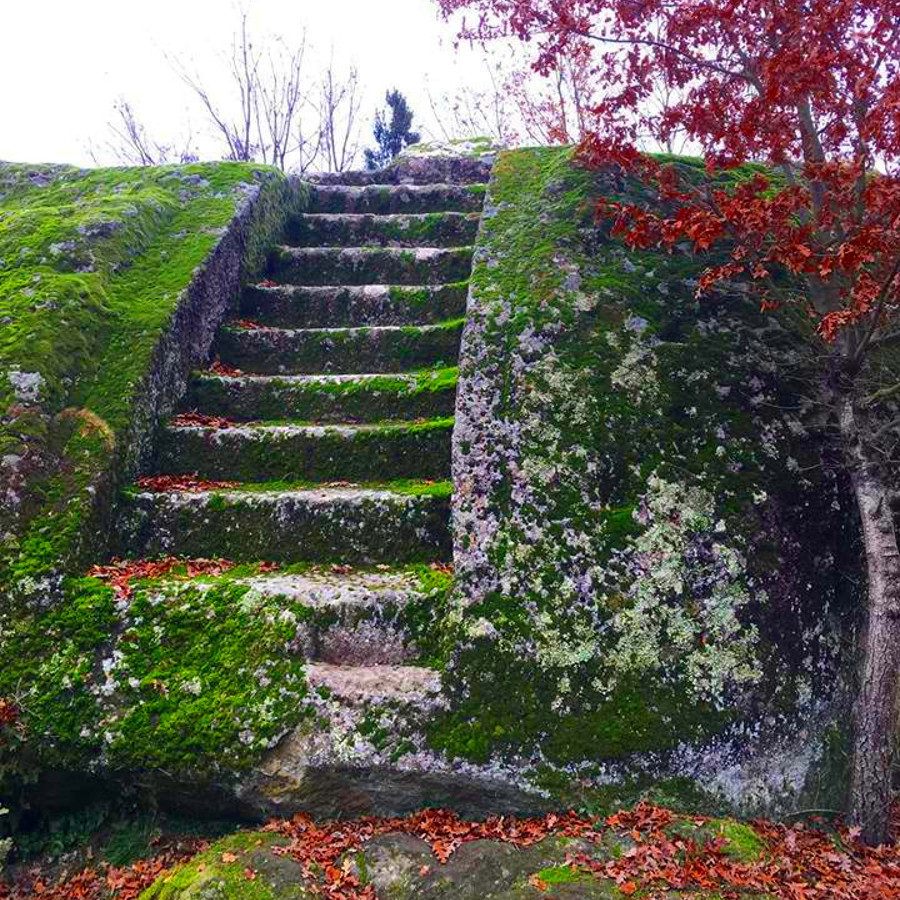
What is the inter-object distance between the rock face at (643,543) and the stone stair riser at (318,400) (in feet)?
2.24

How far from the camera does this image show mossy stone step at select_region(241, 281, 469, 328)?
675cm

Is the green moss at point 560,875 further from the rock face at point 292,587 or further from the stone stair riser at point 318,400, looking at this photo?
the stone stair riser at point 318,400

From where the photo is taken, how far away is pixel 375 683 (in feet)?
13.1

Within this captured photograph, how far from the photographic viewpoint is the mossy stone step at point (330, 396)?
5.75 m

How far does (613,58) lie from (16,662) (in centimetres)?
554

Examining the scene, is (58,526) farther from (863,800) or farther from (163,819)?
(863,800)

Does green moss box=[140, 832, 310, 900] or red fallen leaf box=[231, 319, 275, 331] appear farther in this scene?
red fallen leaf box=[231, 319, 275, 331]

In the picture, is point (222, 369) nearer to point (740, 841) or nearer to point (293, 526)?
point (293, 526)

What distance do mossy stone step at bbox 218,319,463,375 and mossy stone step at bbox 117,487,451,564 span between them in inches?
67.8

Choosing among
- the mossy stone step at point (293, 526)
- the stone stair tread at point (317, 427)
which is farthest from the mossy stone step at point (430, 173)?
the mossy stone step at point (293, 526)

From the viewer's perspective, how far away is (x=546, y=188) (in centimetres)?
661

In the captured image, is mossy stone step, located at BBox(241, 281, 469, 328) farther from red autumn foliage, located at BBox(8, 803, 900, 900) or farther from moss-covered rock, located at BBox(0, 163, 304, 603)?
red autumn foliage, located at BBox(8, 803, 900, 900)

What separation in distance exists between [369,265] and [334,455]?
2842 millimetres

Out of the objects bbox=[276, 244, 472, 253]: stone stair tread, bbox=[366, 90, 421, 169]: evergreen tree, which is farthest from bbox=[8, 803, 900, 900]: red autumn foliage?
bbox=[366, 90, 421, 169]: evergreen tree
